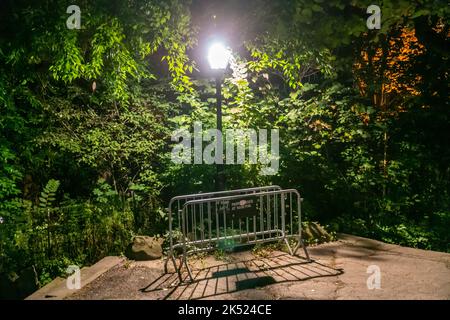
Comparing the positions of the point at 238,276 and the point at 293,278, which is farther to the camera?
the point at 238,276

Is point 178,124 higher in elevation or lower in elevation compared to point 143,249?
higher

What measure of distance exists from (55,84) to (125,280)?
6.35 m

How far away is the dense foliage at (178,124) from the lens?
6781 mm

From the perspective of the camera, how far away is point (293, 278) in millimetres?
5645

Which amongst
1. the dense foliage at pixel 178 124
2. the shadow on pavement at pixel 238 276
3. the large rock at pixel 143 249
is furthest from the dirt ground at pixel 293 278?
the dense foliage at pixel 178 124

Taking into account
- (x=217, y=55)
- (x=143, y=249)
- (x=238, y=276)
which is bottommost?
(x=238, y=276)

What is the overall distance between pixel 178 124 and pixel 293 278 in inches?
217

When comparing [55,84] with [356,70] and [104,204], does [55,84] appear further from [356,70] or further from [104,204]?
[356,70]

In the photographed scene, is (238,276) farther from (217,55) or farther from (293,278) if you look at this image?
(217,55)

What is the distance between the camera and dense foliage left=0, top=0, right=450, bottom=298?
6.78 meters

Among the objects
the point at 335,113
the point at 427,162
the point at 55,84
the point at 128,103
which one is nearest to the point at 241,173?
the point at 335,113

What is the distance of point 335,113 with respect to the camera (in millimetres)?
9680

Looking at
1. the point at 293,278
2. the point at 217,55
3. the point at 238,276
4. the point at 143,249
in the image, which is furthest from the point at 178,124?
the point at 293,278

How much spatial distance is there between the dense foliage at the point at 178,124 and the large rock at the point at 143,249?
0.40 m
